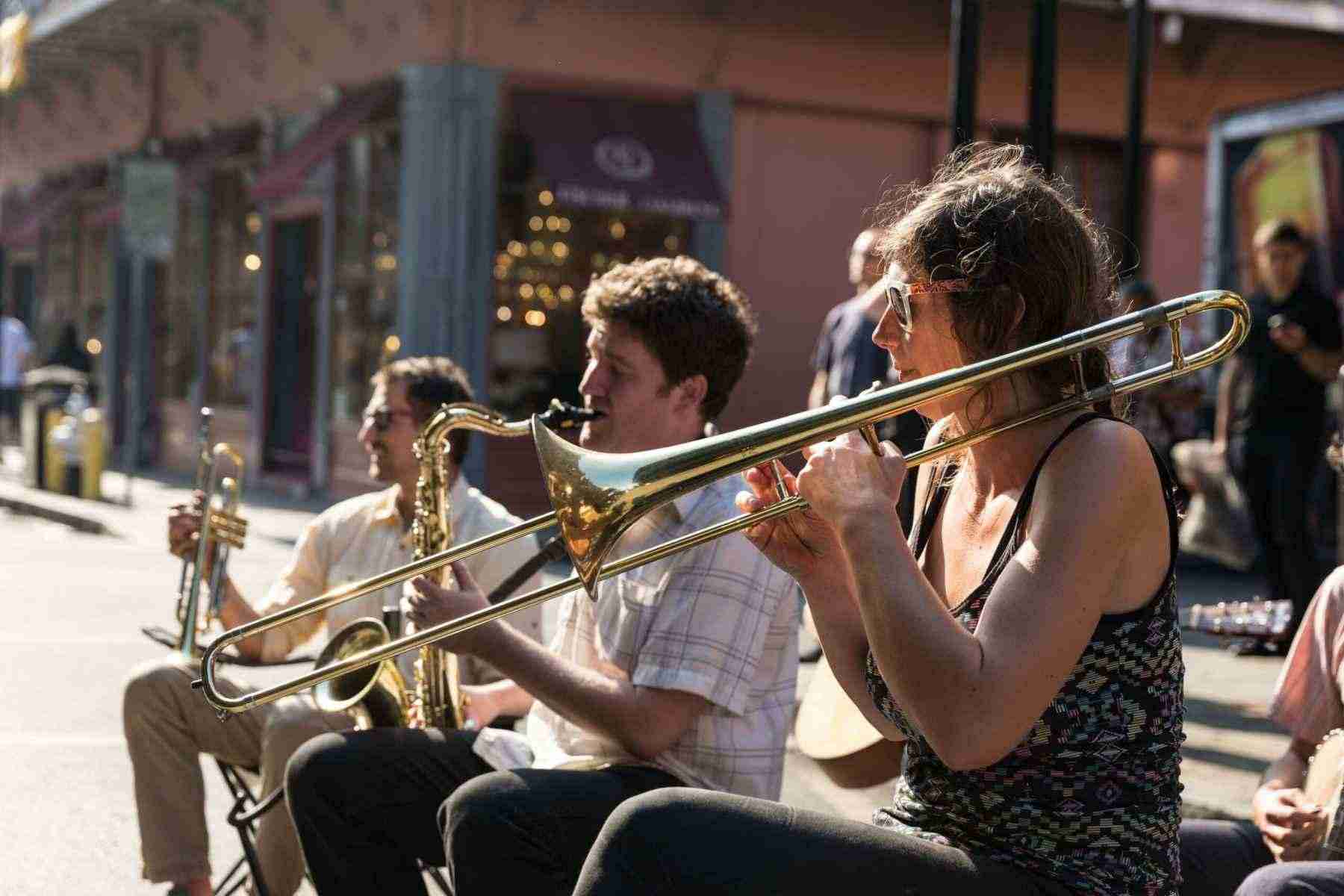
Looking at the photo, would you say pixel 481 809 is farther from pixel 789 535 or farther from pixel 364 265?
pixel 364 265

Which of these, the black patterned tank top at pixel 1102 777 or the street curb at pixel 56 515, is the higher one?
the black patterned tank top at pixel 1102 777

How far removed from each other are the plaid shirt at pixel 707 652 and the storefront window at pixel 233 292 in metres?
15.8

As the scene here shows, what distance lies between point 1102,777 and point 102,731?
5165 mm

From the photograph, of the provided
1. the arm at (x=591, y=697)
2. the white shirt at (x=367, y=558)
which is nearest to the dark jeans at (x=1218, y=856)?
the arm at (x=591, y=697)

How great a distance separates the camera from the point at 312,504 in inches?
645

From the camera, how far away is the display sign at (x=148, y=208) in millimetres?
15508

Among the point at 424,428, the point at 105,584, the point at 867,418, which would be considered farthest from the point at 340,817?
the point at 105,584

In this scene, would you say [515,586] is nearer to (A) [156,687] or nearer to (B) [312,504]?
(A) [156,687]

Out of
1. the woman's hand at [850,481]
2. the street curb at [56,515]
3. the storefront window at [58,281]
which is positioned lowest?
the street curb at [56,515]

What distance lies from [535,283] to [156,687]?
11.0m

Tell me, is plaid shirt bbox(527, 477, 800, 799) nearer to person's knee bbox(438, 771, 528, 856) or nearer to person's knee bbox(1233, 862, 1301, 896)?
person's knee bbox(438, 771, 528, 856)

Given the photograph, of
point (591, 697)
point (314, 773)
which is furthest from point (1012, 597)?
point (314, 773)

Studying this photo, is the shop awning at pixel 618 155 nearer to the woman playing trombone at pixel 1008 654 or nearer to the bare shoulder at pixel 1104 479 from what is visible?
the woman playing trombone at pixel 1008 654

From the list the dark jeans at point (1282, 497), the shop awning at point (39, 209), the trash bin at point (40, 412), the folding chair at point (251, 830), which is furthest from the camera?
the shop awning at point (39, 209)
